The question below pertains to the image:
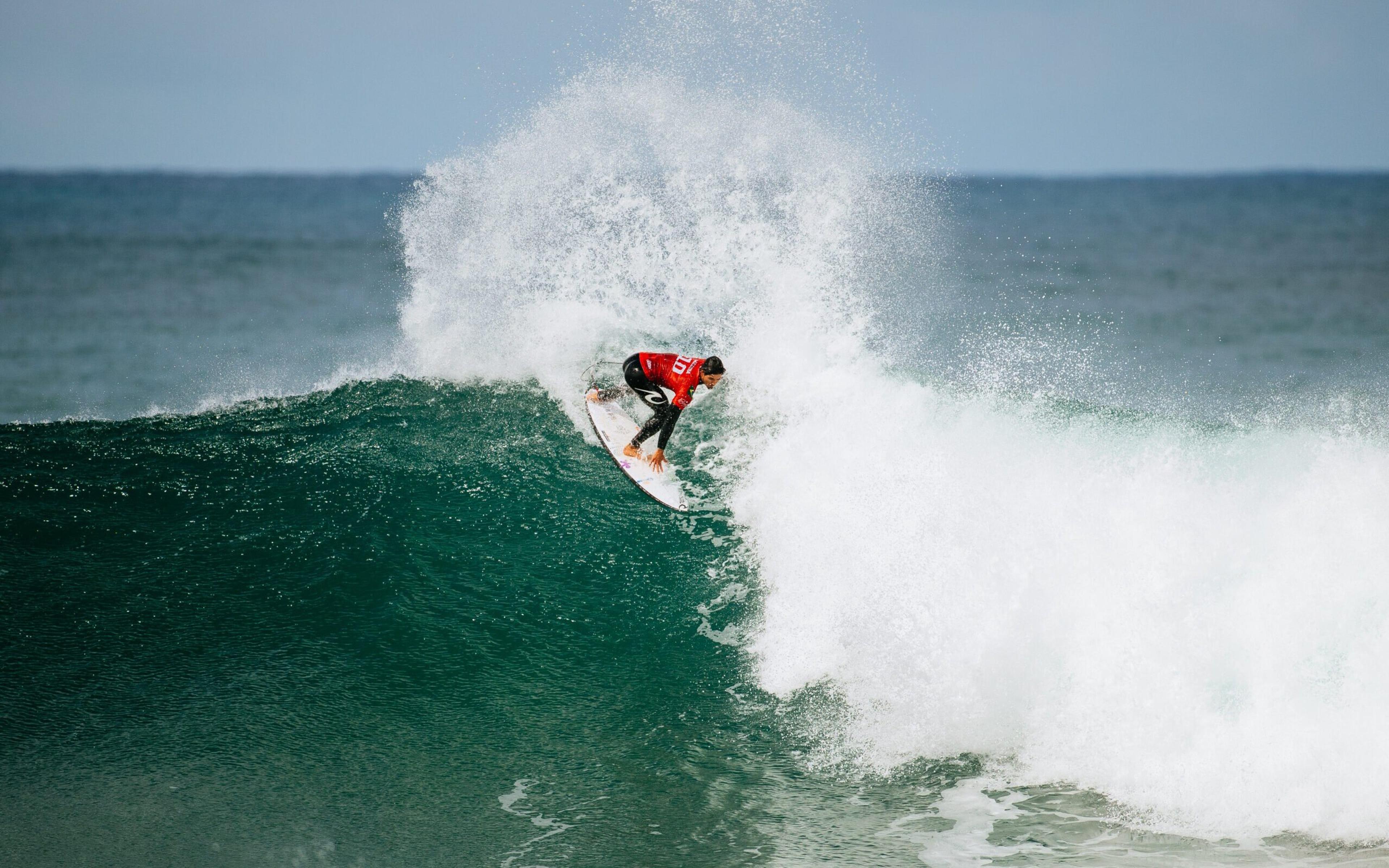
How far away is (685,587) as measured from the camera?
7414mm

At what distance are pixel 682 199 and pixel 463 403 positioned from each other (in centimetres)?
354

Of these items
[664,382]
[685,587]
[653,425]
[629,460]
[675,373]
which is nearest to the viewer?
[685,587]

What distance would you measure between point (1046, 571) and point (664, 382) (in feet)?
10.5

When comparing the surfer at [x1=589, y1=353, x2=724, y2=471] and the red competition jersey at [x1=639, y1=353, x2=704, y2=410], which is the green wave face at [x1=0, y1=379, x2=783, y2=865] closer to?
the surfer at [x1=589, y1=353, x2=724, y2=471]

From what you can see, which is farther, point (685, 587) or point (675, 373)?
point (675, 373)

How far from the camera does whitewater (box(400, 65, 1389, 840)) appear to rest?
17.9 feet

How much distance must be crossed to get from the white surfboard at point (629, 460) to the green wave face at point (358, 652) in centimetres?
16

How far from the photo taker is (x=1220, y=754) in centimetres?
543

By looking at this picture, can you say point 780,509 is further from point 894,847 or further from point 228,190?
point 228,190

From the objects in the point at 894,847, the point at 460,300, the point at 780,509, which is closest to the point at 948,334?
the point at 460,300

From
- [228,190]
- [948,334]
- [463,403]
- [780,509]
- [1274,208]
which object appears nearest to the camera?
[780,509]

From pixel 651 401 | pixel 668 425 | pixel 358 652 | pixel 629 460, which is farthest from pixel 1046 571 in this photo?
pixel 358 652

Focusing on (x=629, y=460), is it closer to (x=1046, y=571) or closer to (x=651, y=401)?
(x=651, y=401)

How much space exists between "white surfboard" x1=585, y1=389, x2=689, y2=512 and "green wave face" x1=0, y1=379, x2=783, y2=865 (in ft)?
0.54
